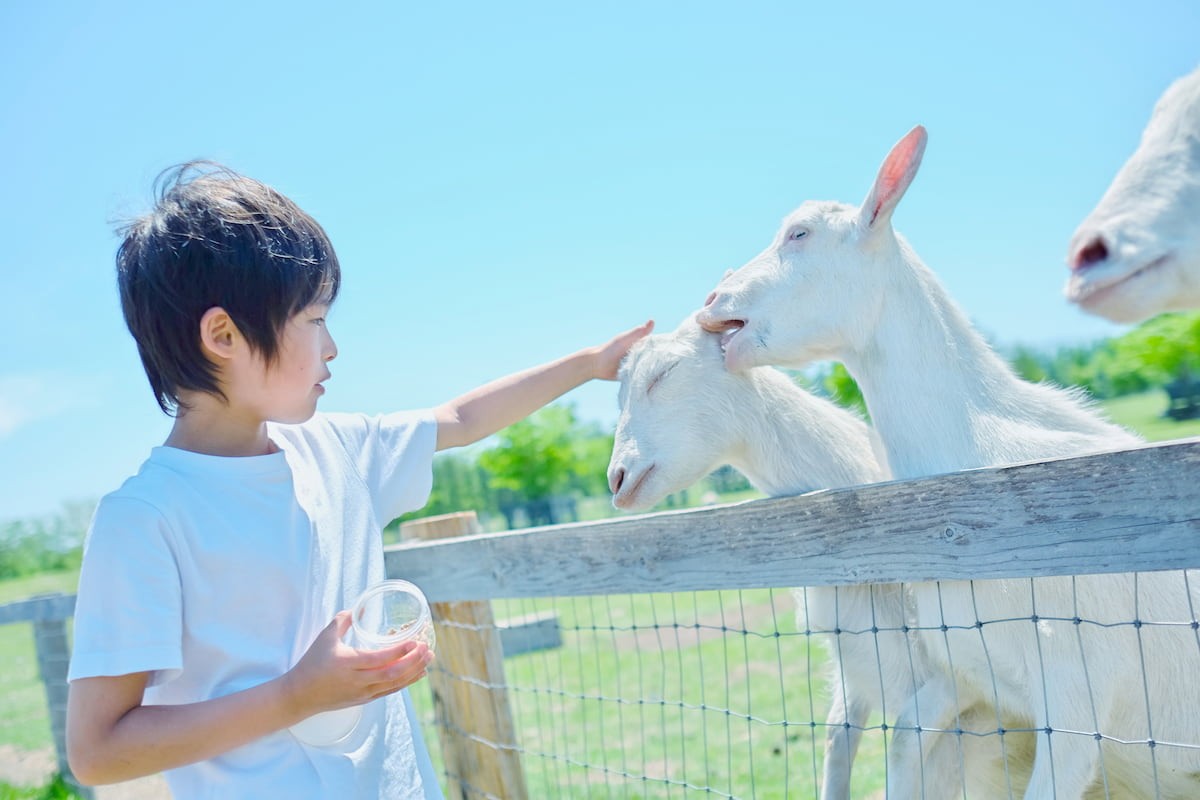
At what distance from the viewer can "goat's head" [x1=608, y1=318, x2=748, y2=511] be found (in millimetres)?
2787

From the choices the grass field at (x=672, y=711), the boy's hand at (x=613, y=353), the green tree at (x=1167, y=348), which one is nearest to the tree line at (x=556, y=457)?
the green tree at (x=1167, y=348)

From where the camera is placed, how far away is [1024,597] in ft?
6.82

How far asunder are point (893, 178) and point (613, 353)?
36.7 inches

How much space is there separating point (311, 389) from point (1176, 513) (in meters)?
1.49

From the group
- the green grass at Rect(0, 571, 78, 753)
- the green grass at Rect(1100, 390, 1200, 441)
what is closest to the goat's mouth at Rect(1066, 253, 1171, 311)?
the green grass at Rect(0, 571, 78, 753)

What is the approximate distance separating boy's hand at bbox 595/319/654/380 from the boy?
1.05 metres

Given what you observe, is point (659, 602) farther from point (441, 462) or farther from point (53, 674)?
point (441, 462)

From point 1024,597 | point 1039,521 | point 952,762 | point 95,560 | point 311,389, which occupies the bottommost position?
point 952,762

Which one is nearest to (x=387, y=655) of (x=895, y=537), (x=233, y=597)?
(x=233, y=597)

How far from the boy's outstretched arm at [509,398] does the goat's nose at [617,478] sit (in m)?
0.28

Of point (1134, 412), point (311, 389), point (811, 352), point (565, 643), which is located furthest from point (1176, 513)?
point (1134, 412)

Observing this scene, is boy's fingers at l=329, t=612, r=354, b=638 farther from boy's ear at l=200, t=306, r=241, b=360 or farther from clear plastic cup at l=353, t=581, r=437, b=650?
boy's ear at l=200, t=306, r=241, b=360

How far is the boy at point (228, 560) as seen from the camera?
1.61 metres

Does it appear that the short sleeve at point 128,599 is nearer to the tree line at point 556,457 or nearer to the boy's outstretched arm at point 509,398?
the boy's outstretched arm at point 509,398
